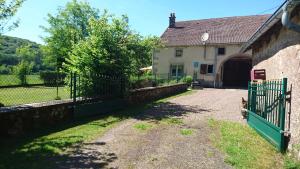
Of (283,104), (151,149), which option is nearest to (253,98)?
(283,104)

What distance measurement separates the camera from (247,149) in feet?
23.5

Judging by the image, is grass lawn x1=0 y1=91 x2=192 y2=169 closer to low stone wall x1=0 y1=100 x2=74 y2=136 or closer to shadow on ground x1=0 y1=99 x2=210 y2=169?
shadow on ground x1=0 y1=99 x2=210 y2=169

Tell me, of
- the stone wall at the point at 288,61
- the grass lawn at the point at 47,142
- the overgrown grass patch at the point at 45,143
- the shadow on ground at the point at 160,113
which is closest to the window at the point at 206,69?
the shadow on ground at the point at 160,113

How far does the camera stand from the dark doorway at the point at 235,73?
31.6 m

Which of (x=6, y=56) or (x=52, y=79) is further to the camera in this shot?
(x=6, y=56)

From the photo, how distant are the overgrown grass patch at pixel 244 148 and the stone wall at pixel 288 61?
69 cm

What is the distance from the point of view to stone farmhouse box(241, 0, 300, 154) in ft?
20.7

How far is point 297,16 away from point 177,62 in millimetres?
26707

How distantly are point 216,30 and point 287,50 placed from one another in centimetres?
2609

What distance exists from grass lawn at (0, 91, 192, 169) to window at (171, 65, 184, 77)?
76.1 ft

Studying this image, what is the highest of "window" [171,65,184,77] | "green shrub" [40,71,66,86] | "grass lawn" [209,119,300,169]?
"window" [171,65,184,77]

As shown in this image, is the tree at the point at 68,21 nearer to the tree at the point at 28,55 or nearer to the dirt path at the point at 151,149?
the tree at the point at 28,55

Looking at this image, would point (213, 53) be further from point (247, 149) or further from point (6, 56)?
point (247, 149)

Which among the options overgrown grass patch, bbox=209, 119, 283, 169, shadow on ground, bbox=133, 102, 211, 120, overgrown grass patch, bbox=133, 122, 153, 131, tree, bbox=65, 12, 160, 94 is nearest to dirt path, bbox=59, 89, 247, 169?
overgrown grass patch, bbox=133, 122, 153, 131
